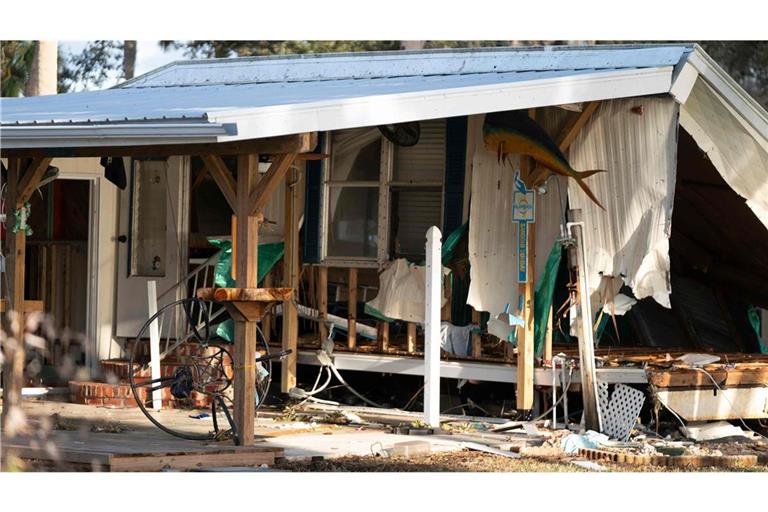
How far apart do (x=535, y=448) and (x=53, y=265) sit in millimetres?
7204

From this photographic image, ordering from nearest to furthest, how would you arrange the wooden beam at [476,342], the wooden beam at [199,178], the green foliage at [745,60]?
the wooden beam at [476,342], the wooden beam at [199,178], the green foliage at [745,60]

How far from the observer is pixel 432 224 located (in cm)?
1318

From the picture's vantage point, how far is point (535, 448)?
10.3 metres

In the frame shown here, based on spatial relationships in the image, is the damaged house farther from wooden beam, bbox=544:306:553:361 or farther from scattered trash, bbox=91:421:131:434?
scattered trash, bbox=91:421:131:434

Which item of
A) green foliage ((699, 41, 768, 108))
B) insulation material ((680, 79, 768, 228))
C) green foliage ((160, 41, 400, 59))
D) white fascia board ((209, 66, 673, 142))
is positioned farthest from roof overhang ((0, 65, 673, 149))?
green foliage ((699, 41, 768, 108))

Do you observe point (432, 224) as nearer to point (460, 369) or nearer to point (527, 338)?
point (460, 369)

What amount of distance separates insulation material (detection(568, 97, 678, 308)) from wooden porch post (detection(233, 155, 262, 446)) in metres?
3.60

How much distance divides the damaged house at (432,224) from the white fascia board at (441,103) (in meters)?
0.02

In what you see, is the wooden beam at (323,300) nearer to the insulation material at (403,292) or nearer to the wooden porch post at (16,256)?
the insulation material at (403,292)

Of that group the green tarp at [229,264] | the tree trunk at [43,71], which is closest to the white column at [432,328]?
the green tarp at [229,264]

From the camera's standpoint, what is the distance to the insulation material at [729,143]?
11.7m

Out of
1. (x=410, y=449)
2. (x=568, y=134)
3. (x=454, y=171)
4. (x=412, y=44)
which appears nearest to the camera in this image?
(x=410, y=449)

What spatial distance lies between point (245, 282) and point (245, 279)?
23mm

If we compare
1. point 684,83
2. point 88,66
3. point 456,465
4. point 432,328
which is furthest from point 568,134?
point 88,66
